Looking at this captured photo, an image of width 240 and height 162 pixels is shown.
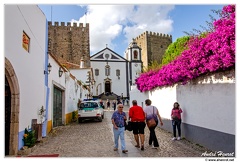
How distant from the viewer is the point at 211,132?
6.57m

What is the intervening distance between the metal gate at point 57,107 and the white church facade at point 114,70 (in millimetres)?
33813

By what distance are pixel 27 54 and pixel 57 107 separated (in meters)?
5.91

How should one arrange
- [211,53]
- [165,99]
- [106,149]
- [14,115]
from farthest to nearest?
1. [165,99]
2. [106,149]
3. [211,53]
4. [14,115]

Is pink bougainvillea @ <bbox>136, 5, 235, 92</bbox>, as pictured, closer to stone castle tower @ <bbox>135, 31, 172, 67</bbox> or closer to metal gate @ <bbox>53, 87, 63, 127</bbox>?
metal gate @ <bbox>53, 87, 63, 127</bbox>

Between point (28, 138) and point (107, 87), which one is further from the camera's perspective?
point (107, 87)

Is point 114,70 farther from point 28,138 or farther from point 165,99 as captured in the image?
point 28,138

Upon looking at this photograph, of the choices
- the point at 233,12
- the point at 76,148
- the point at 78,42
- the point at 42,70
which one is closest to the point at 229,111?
the point at 233,12

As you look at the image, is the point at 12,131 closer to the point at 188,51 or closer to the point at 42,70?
the point at 42,70

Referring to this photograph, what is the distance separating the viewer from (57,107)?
12633 mm

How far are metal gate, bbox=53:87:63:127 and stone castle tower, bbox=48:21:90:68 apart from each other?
2976 cm

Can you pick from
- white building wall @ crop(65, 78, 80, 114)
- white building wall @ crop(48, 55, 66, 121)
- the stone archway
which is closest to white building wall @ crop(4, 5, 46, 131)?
the stone archway

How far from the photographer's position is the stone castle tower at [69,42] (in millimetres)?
42875

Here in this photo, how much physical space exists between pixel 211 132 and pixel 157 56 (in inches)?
2041

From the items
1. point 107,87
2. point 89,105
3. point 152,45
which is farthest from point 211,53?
Result: point 152,45
